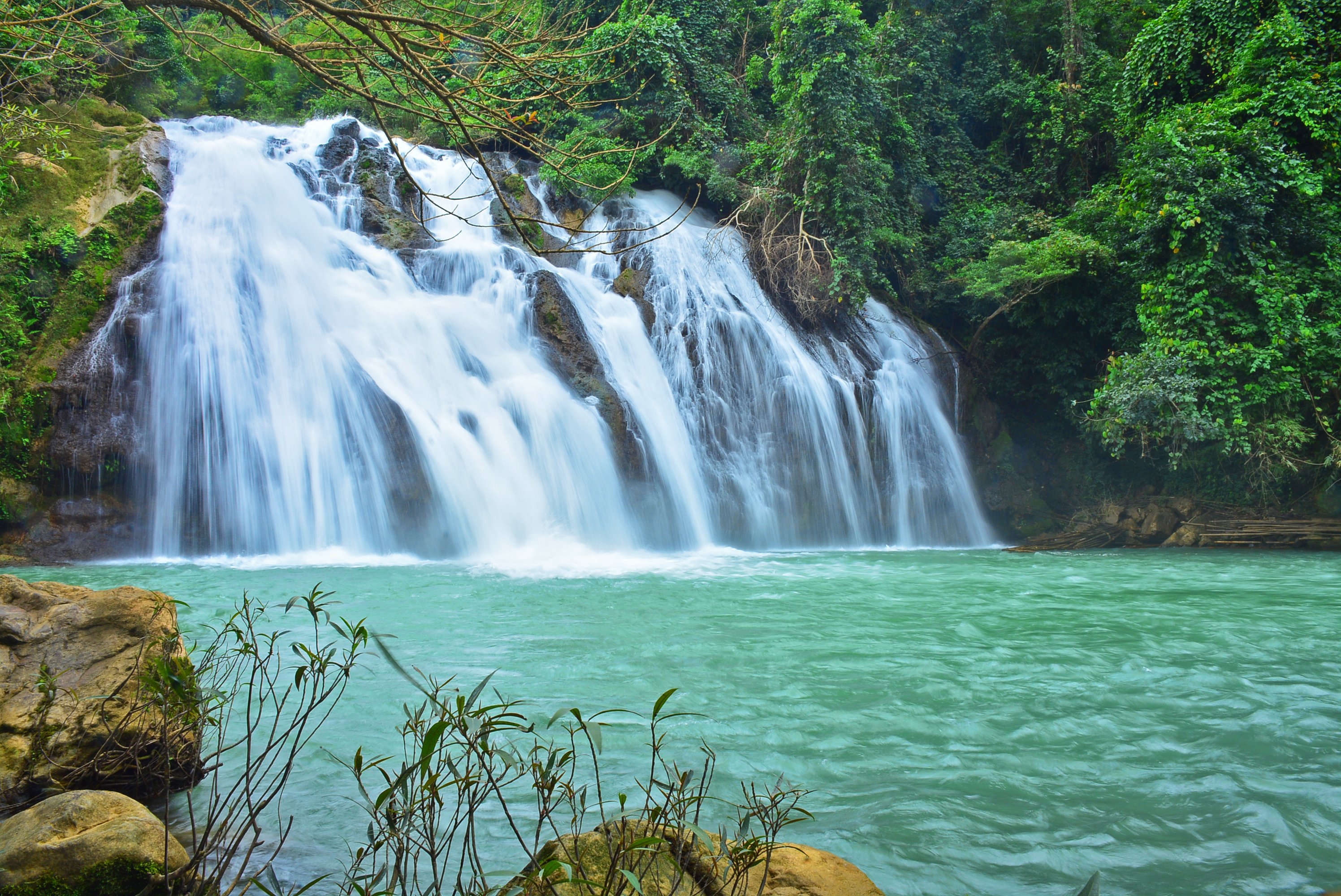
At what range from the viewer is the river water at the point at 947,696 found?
2.92 meters

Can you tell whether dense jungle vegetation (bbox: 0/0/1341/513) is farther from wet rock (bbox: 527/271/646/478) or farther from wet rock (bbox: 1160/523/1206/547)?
wet rock (bbox: 527/271/646/478)

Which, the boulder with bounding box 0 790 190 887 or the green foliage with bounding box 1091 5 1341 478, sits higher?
the green foliage with bounding box 1091 5 1341 478

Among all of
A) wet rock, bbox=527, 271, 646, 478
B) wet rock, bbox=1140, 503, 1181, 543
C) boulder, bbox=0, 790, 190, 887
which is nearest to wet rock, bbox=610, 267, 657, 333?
wet rock, bbox=527, 271, 646, 478

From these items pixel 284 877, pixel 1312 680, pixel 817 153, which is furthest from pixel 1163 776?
pixel 817 153

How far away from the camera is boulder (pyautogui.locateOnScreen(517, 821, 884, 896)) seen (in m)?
1.83

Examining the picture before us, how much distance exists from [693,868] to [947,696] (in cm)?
312

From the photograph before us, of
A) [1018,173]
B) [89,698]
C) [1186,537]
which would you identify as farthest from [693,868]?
[1018,173]

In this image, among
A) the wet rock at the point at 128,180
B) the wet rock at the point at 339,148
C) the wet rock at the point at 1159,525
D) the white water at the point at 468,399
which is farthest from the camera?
the wet rock at the point at 339,148

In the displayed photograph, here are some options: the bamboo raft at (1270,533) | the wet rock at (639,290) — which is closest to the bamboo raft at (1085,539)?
the bamboo raft at (1270,533)

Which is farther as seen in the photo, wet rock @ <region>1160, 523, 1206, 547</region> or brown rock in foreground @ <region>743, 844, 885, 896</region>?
wet rock @ <region>1160, 523, 1206, 547</region>

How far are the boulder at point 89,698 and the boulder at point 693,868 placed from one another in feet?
4.50

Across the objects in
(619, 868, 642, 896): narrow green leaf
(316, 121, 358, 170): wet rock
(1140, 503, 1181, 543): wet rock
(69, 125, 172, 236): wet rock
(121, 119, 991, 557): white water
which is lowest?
(619, 868, 642, 896): narrow green leaf

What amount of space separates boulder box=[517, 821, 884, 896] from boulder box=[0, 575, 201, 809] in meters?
1.37

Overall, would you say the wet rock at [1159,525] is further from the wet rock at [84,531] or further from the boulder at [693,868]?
the wet rock at [84,531]
